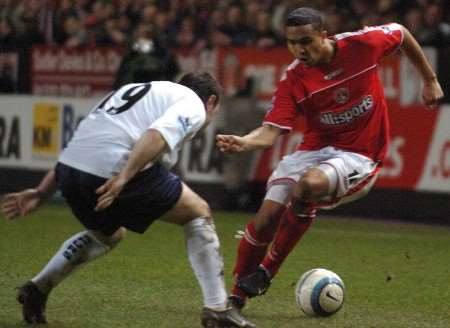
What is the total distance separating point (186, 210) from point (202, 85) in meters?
0.68

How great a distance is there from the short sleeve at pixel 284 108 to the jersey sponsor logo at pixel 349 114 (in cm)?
19

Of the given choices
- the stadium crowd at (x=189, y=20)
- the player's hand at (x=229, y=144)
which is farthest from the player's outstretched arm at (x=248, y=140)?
the stadium crowd at (x=189, y=20)

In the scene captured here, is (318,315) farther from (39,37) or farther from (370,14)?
(39,37)

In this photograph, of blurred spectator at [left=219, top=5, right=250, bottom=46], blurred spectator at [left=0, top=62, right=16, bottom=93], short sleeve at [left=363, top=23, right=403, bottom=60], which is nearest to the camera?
short sleeve at [left=363, top=23, right=403, bottom=60]

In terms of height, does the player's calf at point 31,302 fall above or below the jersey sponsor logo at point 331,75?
below

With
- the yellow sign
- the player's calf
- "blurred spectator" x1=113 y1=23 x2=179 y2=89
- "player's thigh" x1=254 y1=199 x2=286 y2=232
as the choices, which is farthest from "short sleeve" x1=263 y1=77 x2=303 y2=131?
the yellow sign

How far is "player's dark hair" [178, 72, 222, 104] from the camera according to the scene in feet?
20.6

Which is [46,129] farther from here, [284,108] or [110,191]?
[110,191]

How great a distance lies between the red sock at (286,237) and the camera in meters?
7.20

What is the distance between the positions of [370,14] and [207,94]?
25.6 feet

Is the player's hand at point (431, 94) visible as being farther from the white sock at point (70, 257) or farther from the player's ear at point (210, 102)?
the white sock at point (70, 257)

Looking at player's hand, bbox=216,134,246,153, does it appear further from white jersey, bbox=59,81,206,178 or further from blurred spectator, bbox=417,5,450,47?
blurred spectator, bbox=417,5,450,47

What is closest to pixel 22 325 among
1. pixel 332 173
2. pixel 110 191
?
pixel 110 191

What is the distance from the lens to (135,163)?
5.68 meters
